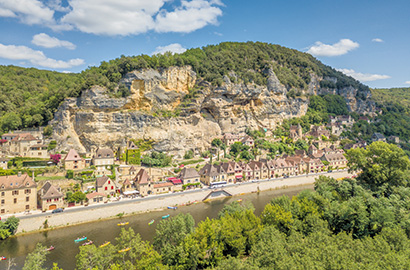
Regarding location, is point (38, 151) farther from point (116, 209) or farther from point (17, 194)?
point (116, 209)

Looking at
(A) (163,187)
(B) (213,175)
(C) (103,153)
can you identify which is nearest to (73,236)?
(A) (163,187)

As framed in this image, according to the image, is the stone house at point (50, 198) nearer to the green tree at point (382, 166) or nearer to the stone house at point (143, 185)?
the stone house at point (143, 185)

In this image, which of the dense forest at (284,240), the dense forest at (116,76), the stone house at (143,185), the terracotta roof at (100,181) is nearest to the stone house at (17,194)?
the terracotta roof at (100,181)

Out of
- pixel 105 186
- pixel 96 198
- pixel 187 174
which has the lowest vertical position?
pixel 96 198

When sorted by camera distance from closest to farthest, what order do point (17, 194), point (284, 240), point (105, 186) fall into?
point (284, 240)
point (17, 194)
point (105, 186)

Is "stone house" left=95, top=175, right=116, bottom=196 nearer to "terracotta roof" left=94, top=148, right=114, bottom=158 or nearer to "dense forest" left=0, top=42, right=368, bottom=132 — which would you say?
"terracotta roof" left=94, top=148, right=114, bottom=158

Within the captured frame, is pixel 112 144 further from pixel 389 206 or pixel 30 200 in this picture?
pixel 389 206

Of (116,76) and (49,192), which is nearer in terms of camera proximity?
(49,192)
